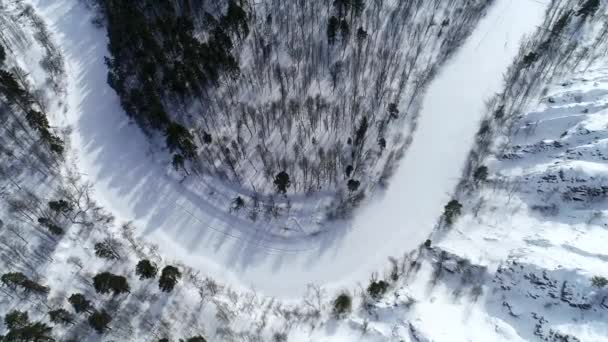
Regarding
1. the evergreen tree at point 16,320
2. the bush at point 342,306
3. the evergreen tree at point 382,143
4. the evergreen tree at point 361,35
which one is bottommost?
the bush at point 342,306

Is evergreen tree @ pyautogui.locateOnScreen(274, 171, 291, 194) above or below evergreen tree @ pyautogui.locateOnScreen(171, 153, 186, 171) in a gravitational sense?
below

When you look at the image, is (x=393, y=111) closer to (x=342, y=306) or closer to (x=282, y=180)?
(x=282, y=180)

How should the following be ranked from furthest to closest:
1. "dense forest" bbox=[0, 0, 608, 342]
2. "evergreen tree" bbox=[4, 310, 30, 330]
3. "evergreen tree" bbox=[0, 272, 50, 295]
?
"dense forest" bbox=[0, 0, 608, 342] < "evergreen tree" bbox=[0, 272, 50, 295] < "evergreen tree" bbox=[4, 310, 30, 330]

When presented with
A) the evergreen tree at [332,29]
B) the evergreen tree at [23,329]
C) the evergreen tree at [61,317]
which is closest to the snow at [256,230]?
the evergreen tree at [61,317]

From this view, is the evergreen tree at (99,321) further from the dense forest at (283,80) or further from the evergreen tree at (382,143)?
the evergreen tree at (382,143)

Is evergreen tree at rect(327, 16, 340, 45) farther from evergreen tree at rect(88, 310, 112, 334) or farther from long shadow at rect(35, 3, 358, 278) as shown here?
evergreen tree at rect(88, 310, 112, 334)

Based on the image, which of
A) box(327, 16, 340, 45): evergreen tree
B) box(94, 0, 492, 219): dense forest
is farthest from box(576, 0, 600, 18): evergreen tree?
box(327, 16, 340, 45): evergreen tree
